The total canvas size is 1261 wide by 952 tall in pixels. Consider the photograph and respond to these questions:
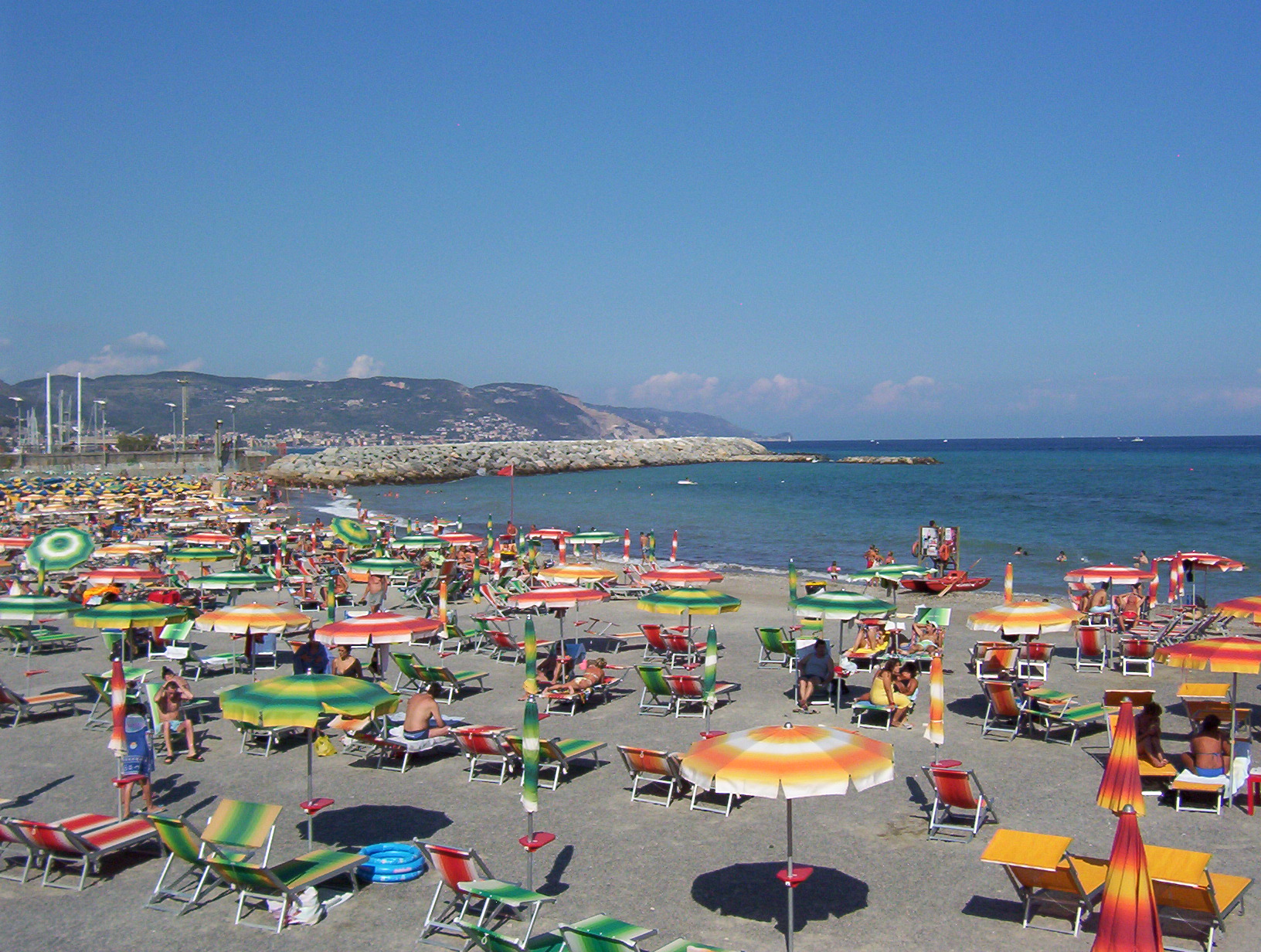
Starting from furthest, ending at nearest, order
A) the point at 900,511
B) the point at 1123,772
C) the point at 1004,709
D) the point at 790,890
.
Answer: the point at 900,511 < the point at 1004,709 < the point at 790,890 < the point at 1123,772

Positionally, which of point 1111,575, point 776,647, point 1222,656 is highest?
point 1222,656

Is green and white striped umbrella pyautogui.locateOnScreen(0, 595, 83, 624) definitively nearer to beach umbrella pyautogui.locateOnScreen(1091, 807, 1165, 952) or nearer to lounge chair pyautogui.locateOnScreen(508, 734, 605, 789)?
lounge chair pyautogui.locateOnScreen(508, 734, 605, 789)

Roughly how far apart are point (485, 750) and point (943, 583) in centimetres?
1700

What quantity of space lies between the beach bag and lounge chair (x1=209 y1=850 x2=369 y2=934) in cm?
340

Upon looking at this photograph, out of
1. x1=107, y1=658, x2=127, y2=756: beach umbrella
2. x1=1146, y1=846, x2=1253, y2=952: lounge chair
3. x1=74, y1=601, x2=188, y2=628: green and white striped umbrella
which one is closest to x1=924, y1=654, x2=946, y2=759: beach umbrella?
x1=1146, y1=846, x2=1253, y2=952: lounge chair

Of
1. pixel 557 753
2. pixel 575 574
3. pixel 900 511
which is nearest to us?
pixel 557 753

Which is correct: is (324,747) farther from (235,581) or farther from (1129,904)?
(1129,904)

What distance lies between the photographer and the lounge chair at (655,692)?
38.8ft

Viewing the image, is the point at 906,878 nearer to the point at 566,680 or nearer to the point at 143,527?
the point at 566,680

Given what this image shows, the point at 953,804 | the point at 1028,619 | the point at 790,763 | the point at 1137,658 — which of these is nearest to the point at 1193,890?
the point at 953,804

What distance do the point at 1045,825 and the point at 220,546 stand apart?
748 inches

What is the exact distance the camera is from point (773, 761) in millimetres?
5828

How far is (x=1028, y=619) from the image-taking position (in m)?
11.3

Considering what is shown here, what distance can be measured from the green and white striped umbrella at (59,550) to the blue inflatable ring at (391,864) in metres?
11.1
